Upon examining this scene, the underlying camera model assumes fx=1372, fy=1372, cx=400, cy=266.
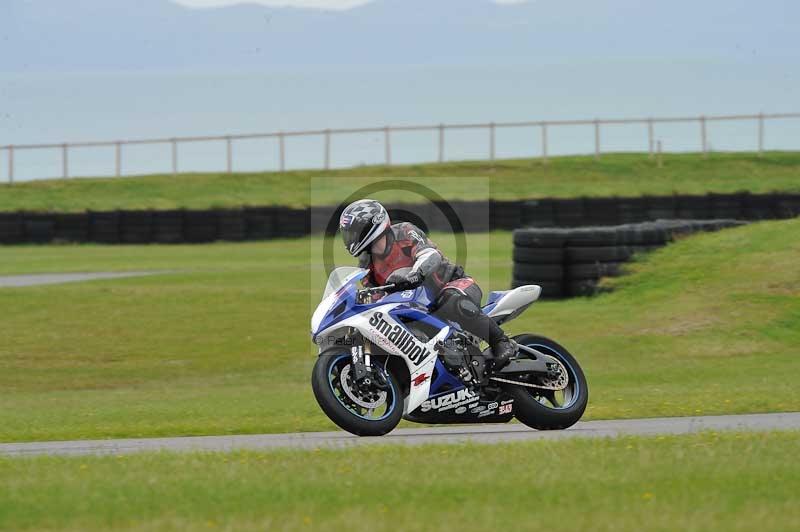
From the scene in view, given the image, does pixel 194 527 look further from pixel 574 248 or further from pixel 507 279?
pixel 507 279

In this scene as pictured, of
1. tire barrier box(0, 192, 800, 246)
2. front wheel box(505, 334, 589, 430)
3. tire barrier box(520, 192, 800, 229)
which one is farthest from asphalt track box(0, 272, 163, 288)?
front wheel box(505, 334, 589, 430)

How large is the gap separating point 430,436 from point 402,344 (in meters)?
1.10

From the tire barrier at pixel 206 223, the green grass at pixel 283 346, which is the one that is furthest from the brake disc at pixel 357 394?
the tire barrier at pixel 206 223

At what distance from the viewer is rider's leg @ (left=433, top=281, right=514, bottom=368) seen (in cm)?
1011

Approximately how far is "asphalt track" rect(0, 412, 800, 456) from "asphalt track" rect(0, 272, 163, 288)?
17.2 metres

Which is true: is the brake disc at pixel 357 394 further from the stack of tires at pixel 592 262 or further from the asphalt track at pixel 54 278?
the asphalt track at pixel 54 278

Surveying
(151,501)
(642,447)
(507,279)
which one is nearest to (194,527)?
(151,501)

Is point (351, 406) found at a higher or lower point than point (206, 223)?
lower

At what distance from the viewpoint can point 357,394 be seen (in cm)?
964

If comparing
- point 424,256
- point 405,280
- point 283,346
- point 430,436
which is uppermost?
point 424,256

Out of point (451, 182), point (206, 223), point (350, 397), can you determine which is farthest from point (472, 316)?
point (451, 182)

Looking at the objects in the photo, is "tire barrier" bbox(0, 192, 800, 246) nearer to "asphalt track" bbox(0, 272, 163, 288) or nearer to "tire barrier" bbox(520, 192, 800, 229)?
"tire barrier" bbox(520, 192, 800, 229)

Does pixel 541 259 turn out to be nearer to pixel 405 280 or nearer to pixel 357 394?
pixel 405 280

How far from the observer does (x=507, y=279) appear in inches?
1050
